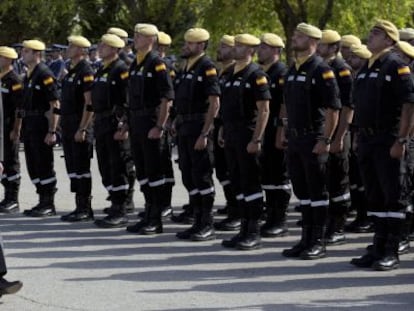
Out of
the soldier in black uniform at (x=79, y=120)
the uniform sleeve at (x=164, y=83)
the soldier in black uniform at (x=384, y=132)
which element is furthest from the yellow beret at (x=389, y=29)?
the soldier in black uniform at (x=79, y=120)

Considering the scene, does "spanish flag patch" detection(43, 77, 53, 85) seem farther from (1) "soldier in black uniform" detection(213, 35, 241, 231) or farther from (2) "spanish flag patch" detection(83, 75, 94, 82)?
(1) "soldier in black uniform" detection(213, 35, 241, 231)

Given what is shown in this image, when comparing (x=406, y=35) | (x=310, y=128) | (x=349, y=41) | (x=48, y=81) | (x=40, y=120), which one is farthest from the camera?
(x=40, y=120)

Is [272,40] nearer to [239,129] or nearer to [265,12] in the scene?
[239,129]

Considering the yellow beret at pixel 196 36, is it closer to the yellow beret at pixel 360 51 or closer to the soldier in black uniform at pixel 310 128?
the soldier in black uniform at pixel 310 128

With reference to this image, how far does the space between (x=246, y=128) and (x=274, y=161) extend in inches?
42.0

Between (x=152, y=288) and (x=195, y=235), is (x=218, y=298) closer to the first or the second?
(x=152, y=288)

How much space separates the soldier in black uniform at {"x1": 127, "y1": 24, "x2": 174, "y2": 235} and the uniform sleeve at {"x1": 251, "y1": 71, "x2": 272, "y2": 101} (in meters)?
1.12

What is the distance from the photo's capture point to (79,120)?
41.8 feet

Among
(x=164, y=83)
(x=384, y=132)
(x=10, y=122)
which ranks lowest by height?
(x=10, y=122)

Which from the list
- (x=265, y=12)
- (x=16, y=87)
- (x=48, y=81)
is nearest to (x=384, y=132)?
(x=48, y=81)

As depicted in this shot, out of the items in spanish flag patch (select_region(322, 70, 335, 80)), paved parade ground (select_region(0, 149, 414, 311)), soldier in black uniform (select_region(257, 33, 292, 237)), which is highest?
spanish flag patch (select_region(322, 70, 335, 80))

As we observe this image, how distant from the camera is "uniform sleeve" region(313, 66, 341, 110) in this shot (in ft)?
32.4

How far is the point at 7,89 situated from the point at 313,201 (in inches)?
190

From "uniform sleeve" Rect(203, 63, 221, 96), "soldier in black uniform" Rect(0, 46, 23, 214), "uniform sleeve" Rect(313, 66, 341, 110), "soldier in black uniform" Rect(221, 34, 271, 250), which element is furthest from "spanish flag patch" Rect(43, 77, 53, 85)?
"uniform sleeve" Rect(313, 66, 341, 110)
